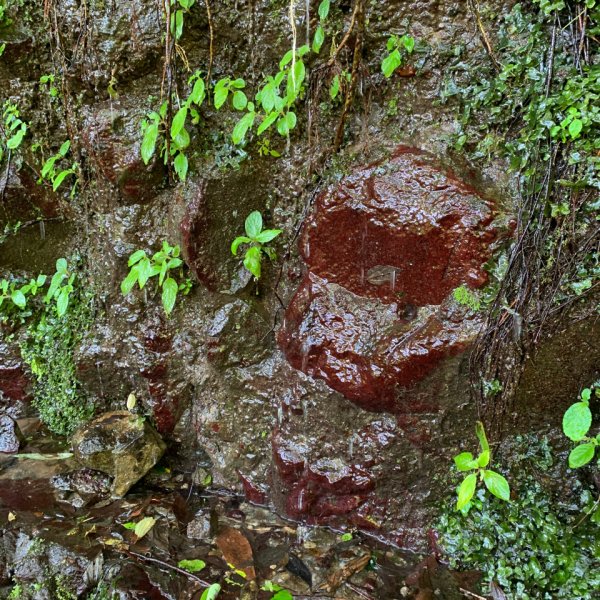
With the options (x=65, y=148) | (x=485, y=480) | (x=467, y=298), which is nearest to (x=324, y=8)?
(x=467, y=298)

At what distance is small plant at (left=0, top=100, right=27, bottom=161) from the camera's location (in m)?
4.00

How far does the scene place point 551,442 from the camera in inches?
125

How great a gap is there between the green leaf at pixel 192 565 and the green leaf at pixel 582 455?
2193 mm

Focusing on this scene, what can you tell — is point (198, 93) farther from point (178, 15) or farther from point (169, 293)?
point (169, 293)

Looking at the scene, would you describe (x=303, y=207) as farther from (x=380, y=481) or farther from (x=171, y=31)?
(x=380, y=481)

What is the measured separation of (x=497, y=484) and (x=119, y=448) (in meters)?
2.56

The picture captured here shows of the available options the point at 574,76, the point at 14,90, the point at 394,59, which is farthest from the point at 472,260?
the point at 14,90

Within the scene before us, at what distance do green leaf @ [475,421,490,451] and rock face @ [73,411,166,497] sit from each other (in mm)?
2272

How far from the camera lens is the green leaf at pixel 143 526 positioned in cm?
331

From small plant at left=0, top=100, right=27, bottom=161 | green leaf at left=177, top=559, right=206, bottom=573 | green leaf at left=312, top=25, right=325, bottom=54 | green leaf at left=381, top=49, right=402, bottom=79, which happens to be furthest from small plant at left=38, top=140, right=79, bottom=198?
green leaf at left=177, top=559, right=206, bottom=573

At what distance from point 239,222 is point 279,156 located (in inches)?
21.1

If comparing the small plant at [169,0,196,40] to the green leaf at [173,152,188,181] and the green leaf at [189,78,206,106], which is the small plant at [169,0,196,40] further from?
the green leaf at [173,152,188,181]

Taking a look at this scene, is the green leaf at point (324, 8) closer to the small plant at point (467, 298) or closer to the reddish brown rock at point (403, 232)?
the reddish brown rock at point (403, 232)

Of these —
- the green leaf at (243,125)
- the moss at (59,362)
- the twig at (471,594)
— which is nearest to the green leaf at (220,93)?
the green leaf at (243,125)
